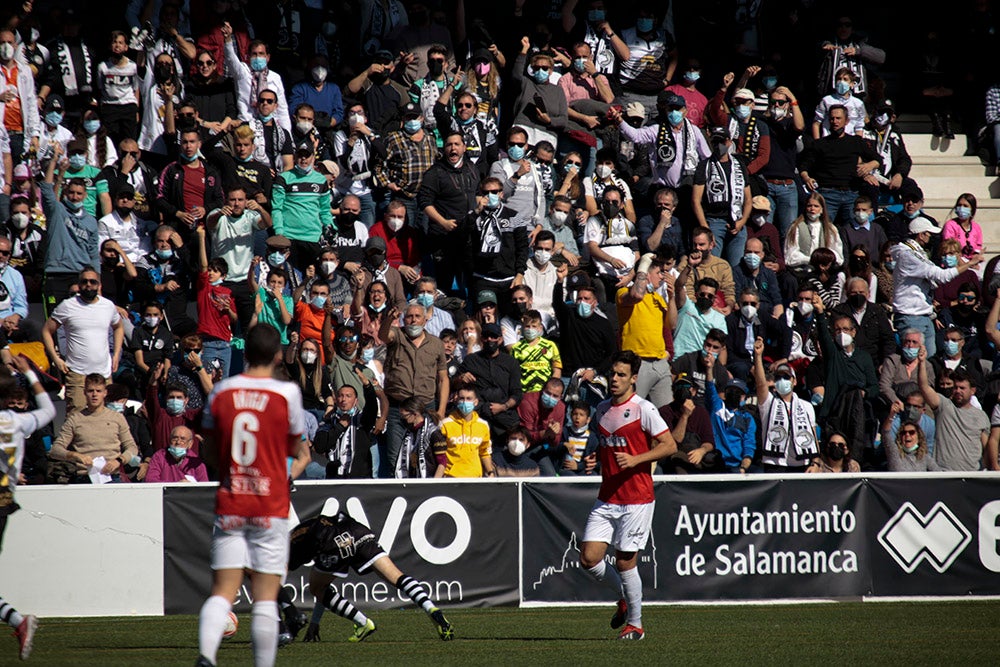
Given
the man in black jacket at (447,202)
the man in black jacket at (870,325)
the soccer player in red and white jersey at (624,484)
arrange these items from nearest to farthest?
the soccer player in red and white jersey at (624,484), the man in black jacket at (870,325), the man in black jacket at (447,202)

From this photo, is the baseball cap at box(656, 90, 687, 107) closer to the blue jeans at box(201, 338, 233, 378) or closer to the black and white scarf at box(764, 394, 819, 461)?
the black and white scarf at box(764, 394, 819, 461)

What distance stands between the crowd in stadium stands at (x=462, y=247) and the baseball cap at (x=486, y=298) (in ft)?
0.18

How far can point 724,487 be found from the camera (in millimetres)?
15039

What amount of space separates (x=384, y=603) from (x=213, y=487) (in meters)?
2.19

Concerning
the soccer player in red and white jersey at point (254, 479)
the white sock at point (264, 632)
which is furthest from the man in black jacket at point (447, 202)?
the white sock at point (264, 632)

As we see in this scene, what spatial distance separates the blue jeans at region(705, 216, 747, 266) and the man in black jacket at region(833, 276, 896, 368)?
5.90 feet

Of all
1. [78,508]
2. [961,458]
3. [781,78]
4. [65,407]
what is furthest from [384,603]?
[781,78]

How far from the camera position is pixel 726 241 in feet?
64.9

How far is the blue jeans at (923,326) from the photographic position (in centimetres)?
1883

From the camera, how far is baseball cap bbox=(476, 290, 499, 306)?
17656mm

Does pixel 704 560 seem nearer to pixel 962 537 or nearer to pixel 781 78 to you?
pixel 962 537

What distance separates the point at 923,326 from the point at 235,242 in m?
9.31

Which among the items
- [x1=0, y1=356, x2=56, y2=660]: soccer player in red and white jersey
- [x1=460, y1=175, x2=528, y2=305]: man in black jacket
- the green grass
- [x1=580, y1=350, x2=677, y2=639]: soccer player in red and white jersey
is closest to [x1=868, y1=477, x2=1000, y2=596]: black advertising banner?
the green grass

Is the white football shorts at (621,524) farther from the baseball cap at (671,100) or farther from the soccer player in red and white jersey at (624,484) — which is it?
the baseball cap at (671,100)
